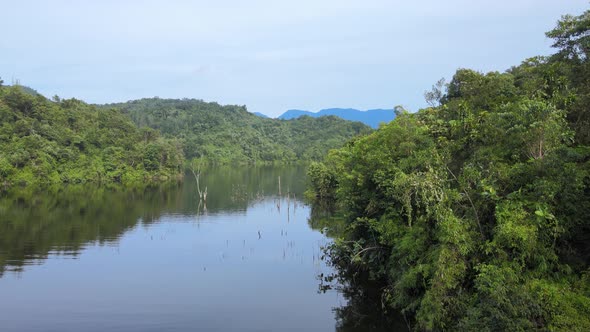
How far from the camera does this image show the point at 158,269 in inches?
1228

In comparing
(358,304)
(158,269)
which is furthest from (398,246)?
(158,269)

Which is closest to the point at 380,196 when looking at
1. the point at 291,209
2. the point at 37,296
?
the point at 37,296

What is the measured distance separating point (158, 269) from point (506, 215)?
22.2 m

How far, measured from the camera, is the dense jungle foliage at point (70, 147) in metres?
81.5

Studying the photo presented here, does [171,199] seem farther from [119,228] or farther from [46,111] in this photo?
[46,111]

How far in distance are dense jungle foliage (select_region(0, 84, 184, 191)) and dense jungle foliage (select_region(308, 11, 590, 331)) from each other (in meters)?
71.5

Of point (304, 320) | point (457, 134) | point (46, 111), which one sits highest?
point (46, 111)

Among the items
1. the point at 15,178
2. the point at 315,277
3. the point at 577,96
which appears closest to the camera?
the point at 577,96

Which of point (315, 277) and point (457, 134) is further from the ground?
point (457, 134)

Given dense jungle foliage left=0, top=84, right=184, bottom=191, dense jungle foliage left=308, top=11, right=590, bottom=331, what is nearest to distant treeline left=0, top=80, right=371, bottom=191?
dense jungle foliage left=0, top=84, right=184, bottom=191

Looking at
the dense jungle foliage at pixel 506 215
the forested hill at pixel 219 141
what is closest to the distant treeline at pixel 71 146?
the forested hill at pixel 219 141

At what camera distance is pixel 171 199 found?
67438 mm

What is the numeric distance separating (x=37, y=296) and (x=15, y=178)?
205 ft

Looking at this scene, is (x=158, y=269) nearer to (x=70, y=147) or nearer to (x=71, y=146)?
(x=70, y=147)
